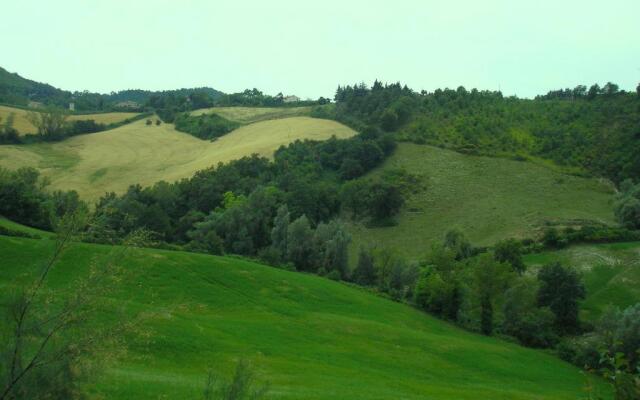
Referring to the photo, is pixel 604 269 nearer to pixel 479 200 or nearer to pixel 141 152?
pixel 479 200

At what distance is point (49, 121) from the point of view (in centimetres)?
12631

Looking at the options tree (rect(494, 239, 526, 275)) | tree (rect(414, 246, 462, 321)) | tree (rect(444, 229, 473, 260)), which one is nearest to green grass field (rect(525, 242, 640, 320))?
tree (rect(494, 239, 526, 275))

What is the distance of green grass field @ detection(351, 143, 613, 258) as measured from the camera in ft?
285

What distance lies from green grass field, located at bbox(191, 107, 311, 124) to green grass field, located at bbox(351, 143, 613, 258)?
49975 mm

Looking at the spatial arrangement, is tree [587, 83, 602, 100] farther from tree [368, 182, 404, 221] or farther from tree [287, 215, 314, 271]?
tree [287, 215, 314, 271]

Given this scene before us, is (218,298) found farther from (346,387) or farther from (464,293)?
(464,293)

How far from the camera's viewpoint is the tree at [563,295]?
192 ft

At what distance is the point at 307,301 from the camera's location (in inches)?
1959

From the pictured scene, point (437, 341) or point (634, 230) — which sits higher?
point (634, 230)

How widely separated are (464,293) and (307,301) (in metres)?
16.5

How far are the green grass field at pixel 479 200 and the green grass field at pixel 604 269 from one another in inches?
320

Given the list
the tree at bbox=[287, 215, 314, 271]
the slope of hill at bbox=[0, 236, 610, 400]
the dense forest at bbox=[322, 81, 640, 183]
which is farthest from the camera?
the dense forest at bbox=[322, 81, 640, 183]

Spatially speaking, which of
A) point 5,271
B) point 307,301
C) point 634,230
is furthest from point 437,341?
point 634,230

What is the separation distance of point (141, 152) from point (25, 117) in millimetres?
26500
